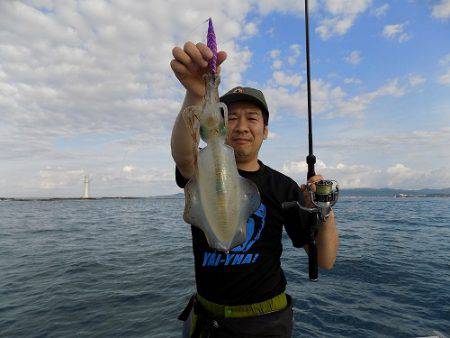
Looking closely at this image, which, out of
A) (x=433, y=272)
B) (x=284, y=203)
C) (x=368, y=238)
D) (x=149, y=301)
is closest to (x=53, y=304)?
(x=149, y=301)

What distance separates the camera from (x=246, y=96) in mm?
3434

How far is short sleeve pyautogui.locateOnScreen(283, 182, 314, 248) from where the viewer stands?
363 centimetres

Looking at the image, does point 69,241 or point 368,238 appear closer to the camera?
point 368,238

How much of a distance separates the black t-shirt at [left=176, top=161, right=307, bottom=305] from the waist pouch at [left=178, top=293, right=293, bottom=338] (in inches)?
2.7

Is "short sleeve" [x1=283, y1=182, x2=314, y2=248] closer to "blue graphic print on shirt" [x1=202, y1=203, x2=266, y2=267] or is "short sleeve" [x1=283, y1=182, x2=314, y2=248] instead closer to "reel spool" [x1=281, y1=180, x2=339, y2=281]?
"reel spool" [x1=281, y1=180, x2=339, y2=281]

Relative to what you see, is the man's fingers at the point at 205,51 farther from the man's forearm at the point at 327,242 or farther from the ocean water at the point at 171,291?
the ocean water at the point at 171,291

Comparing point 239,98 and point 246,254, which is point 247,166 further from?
point 246,254

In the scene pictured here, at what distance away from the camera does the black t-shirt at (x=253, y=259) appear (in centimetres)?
316

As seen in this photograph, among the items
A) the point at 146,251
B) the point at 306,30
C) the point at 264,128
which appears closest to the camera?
the point at 264,128

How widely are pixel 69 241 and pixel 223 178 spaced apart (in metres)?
25.0

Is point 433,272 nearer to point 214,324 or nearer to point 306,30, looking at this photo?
point 306,30

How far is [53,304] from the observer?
10.4m

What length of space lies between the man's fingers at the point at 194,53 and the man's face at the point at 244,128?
1127 millimetres

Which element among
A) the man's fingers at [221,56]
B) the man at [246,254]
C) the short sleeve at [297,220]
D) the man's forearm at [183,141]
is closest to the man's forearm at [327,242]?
the man at [246,254]
